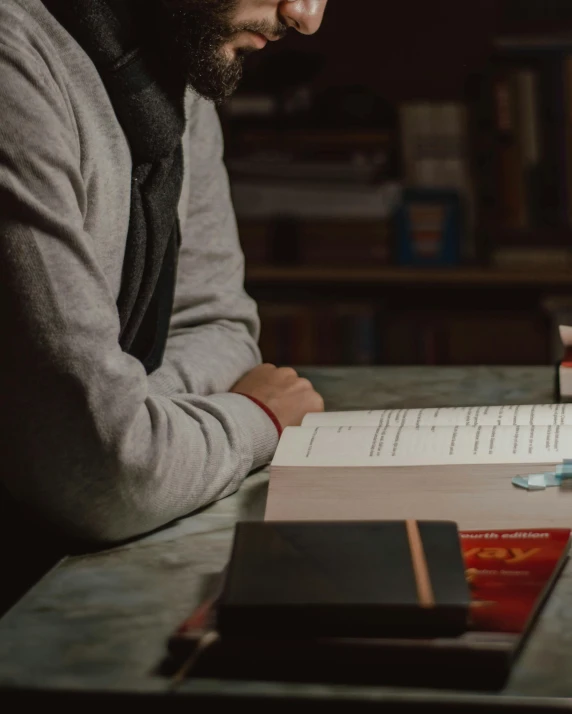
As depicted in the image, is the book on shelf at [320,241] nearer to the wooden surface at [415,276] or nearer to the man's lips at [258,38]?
the wooden surface at [415,276]

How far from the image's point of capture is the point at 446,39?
252 cm

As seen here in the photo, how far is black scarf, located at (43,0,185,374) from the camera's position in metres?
0.90

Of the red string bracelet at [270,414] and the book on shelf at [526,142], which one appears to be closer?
the red string bracelet at [270,414]

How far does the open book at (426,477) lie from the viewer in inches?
29.8

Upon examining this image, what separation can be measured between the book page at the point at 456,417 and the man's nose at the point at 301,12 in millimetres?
374

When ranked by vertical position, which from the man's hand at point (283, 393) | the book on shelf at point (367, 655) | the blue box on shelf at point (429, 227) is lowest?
the blue box on shelf at point (429, 227)

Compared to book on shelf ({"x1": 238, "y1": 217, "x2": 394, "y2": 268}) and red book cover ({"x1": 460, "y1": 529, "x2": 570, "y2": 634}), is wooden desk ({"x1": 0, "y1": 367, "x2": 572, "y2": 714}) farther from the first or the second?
book on shelf ({"x1": 238, "y1": 217, "x2": 394, "y2": 268})

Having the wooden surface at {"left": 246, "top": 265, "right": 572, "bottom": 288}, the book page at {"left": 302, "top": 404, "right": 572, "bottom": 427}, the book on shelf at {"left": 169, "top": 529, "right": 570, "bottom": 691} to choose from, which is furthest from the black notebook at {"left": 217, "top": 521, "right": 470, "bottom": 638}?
the wooden surface at {"left": 246, "top": 265, "right": 572, "bottom": 288}

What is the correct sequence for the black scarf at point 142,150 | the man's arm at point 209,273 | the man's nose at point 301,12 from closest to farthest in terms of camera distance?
1. the black scarf at point 142,150
2. the man's nose at point 301,12
3. the man's arm at point 209,273

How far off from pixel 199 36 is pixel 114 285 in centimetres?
24

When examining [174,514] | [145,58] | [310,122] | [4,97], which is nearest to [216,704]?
[174,514]

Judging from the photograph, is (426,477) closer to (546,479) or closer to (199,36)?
(546,479)

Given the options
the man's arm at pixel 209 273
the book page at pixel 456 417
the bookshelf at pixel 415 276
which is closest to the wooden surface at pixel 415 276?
the bookshelf at pixel 415 276

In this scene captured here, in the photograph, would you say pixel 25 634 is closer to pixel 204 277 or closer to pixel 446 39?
pixel 204 277
